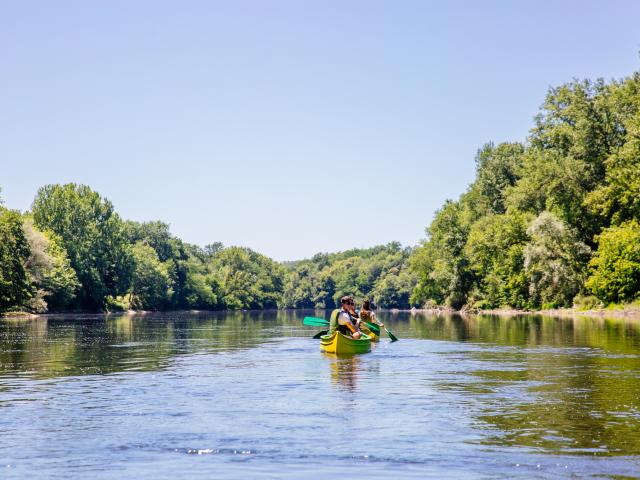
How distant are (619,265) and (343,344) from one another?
46.3 meters

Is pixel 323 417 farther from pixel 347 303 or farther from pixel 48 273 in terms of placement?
pixel 48 273

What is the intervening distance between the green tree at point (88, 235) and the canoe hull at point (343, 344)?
3925 inches

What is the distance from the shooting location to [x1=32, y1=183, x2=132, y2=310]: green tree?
418 feet

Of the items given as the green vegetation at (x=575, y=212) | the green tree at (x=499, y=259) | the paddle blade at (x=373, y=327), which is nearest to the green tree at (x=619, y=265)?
the green vegetation at (x=575, y=212)

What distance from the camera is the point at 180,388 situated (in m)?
21.7

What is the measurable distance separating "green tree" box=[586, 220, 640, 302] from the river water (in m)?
41.9

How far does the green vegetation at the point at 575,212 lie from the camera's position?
73.2m

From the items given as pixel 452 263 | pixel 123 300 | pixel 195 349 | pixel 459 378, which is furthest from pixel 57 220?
pixel 459 378

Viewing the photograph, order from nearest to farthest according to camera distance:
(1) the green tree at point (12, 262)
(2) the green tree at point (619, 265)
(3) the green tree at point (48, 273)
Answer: (2) the green tree at point (619, 265)
(1) the green tree at point (12, 262)
(3) the green tree at point (48, 273)

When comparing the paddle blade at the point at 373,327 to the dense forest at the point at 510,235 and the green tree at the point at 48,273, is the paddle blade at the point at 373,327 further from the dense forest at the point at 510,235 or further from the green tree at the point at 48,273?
the green tree at the point at 48,273

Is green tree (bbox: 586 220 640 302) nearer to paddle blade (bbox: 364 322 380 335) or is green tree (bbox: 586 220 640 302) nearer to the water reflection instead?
paddle blade (bbox: 364 322 380 335)

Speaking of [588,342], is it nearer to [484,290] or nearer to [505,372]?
[505,372]

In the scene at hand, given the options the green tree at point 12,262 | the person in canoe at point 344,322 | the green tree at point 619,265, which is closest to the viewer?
the person in canoe at point 344,322

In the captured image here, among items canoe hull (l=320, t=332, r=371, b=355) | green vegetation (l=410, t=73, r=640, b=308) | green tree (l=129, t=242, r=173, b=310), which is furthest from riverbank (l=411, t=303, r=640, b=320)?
green tree (l=129, t=242, r=173, b=310)
